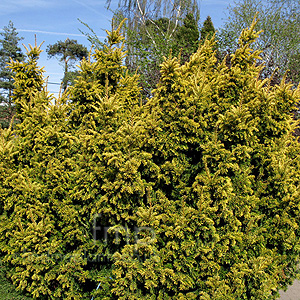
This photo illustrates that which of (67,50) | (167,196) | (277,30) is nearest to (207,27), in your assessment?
(277,30)

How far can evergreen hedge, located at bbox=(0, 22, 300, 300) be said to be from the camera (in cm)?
248

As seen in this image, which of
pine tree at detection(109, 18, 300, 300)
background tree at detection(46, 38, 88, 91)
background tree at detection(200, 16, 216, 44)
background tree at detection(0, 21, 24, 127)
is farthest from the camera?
background tree at detection(46, 38, 88, 91)

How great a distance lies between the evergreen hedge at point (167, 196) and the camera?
2.48 meters

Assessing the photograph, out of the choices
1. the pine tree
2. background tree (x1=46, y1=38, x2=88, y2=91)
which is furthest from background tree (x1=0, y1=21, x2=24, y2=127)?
the pine tree

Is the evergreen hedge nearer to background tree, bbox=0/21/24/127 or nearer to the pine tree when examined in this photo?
the pine tree

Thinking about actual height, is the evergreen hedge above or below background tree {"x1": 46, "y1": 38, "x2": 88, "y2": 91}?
below

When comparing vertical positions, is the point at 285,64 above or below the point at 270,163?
above

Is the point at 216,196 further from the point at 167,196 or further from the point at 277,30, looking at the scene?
the point at 277,30

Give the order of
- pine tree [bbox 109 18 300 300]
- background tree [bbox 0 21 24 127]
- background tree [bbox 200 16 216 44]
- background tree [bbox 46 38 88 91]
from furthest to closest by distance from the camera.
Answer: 1. background tree [bbox 46 38 88 91]
2. background tree [bbox 0 21 24 127]
3. background tree [bbox 200 16 216 44]
4. pine tree [bbox 109 18 300 300]

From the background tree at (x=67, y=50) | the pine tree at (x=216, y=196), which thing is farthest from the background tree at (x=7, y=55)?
the pine tree at (x=216, y=196)

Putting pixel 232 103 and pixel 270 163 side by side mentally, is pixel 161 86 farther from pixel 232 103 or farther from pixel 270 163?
pixel 270 163

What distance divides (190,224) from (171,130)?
0.95 m

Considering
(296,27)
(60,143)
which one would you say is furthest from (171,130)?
(296,27)

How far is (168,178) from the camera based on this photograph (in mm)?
2693
